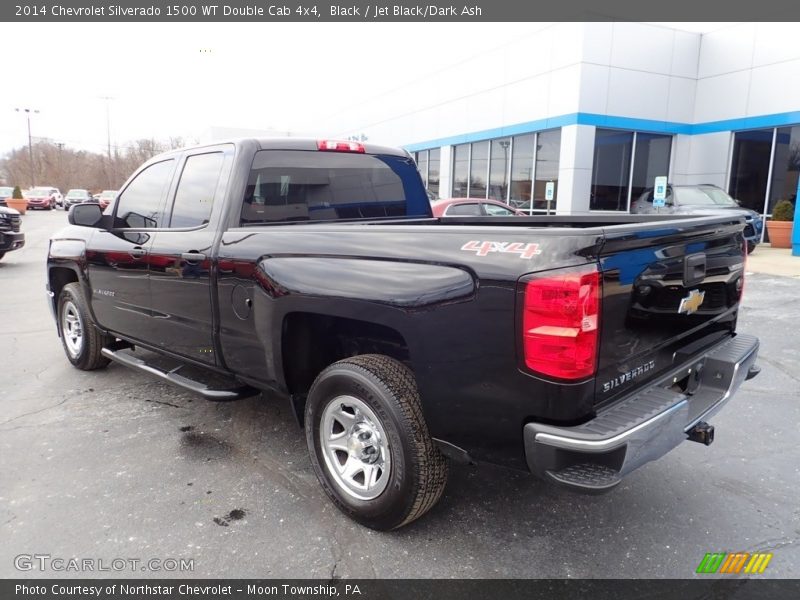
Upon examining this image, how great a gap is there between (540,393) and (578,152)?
15920mm

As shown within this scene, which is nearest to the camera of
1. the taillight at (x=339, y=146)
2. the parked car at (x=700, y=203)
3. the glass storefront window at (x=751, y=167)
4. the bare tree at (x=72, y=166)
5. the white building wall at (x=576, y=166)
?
the taillight at (x=339, y=146)

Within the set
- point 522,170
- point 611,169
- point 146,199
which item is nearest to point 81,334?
point 146,199

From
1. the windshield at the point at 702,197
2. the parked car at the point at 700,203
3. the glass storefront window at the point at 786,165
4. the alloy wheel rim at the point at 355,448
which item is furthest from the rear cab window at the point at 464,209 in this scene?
the glass storefront window at the point at 786,165

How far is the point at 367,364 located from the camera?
2.79m

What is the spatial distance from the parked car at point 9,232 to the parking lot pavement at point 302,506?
946 centimetres

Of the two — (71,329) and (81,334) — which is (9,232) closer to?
(71,329)

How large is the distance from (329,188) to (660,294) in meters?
2.31

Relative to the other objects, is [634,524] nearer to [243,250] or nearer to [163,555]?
[163,555]

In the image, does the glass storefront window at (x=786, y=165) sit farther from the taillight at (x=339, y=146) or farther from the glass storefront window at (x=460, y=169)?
the taillight at (x=339, y=146)

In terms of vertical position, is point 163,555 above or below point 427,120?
below

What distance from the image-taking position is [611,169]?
17672 millimetres

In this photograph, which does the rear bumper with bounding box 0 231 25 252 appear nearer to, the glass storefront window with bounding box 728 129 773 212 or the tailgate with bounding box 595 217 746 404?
the tailgate with bounding box 595 217 746 404

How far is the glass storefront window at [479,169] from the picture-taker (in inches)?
853

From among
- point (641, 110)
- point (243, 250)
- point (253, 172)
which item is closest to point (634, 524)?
point (243, 250)
